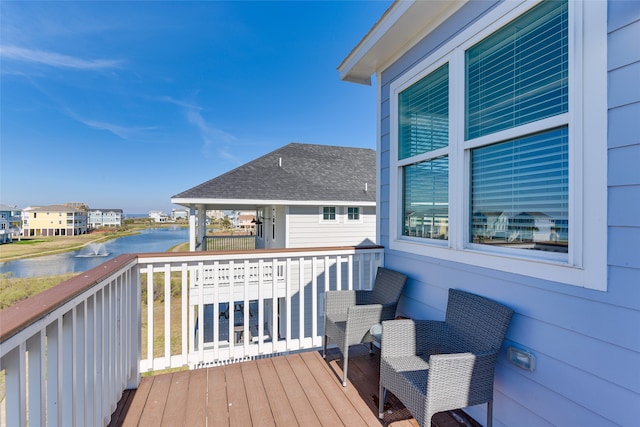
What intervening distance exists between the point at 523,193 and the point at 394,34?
6.14ft

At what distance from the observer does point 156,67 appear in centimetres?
1362

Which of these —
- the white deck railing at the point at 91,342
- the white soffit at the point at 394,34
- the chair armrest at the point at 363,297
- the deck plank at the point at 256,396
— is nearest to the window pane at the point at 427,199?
the white deck railing at the point at 91,342

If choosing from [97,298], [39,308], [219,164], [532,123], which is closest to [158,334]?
[97,298]

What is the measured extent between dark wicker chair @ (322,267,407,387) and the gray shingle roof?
5626 millimetres

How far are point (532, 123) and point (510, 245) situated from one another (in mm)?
784

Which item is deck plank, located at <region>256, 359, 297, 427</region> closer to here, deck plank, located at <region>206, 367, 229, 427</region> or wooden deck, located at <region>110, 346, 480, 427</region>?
wooden deck, located at <region>110, 346, 480, 427</region>

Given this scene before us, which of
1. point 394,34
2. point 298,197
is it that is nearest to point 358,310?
point 394,34

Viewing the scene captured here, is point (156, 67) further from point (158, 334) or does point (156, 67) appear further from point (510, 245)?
point (510, 245)

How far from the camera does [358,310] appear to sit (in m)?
2.43

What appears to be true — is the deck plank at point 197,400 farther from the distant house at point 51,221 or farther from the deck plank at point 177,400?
the distant house at point 51,221

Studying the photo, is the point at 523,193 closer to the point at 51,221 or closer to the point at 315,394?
the point at 315,394

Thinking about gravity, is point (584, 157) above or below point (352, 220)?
above

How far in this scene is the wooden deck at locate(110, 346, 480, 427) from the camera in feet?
6.41

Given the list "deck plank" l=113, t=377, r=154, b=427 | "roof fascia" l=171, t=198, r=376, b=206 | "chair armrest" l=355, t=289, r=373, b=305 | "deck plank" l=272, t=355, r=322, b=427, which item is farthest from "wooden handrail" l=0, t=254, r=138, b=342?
"roof fascia" l=171, t=198, r=376, b=206
